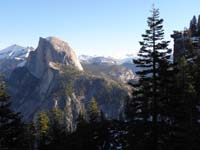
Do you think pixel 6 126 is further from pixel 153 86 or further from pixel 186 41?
pixel 186 41

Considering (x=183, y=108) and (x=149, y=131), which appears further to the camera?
(x=183, y=108)

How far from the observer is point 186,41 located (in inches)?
3851

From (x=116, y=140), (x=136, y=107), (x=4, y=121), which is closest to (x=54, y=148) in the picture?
(x=116, y=140)

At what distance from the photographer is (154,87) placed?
105 ft

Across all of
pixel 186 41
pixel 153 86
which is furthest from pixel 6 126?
pixel 186 41

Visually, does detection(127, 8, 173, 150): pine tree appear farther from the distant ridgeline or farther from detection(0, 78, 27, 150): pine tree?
the distant ridgeline

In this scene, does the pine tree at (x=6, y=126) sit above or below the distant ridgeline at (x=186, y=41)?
below

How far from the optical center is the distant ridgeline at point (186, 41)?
296 feet

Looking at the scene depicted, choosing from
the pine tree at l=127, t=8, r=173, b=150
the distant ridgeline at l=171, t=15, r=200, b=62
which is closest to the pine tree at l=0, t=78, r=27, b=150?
the pine tree at l=127, t=8, r=173, b=150

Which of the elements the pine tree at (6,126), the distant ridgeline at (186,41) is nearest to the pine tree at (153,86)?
the pine tree at (6,126)

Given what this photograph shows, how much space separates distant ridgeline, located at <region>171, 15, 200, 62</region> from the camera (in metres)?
90.2

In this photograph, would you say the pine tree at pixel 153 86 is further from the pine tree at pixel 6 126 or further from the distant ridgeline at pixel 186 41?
the distant ridgeline at pixel 186 41

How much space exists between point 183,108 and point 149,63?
8.53m

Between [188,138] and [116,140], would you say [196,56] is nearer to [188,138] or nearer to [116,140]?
[116,140]
